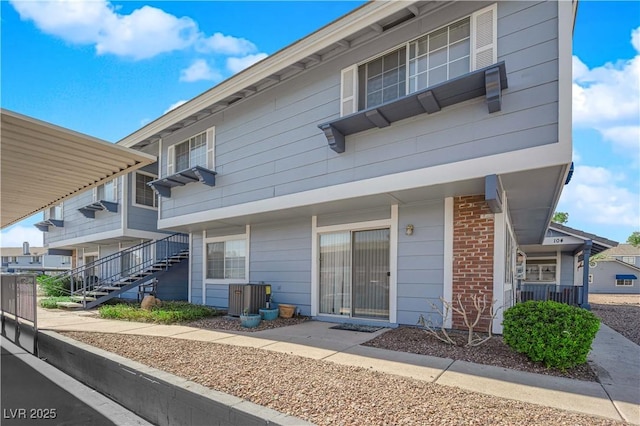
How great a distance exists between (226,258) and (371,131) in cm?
624

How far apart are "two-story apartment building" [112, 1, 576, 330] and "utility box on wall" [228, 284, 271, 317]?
782 millimetres

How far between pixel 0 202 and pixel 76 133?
599 centimetres

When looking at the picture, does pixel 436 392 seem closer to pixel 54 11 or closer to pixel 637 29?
pixel 637 29

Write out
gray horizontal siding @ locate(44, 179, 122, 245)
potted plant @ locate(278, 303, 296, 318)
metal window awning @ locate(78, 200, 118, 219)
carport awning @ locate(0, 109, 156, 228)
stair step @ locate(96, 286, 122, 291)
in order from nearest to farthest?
carport awning @ locate(0, 109, 156, 228)
potted plant @ locate(278, 303, 296, 318)
stair step @ locate(96, 286, 122, 291)
metal window awning @ locate(78, 200, 118, 219)
gray horizontal siding @ locate(44, 179, 122, 245)

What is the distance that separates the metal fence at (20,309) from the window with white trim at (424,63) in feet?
22.8

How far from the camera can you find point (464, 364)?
15.0ft

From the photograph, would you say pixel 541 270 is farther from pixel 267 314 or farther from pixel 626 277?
pixel 626 277

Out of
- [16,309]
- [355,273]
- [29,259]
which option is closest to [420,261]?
[355,273]

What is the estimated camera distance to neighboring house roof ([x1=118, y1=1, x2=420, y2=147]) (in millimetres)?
6234

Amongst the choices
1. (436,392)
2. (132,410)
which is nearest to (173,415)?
(132,410)

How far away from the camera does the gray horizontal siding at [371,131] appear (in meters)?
5.18

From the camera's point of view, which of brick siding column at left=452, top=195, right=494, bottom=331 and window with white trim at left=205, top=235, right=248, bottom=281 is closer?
brick siding column at left=452, top=195, right=494, bottom=331

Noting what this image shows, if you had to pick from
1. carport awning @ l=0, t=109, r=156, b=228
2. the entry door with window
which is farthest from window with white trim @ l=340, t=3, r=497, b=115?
carport awning @ l=0, t=109, r=156, b=228

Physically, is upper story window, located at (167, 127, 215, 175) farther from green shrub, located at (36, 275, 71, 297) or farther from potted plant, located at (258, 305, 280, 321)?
green shrub, located at (36, 275, 71, 297)
